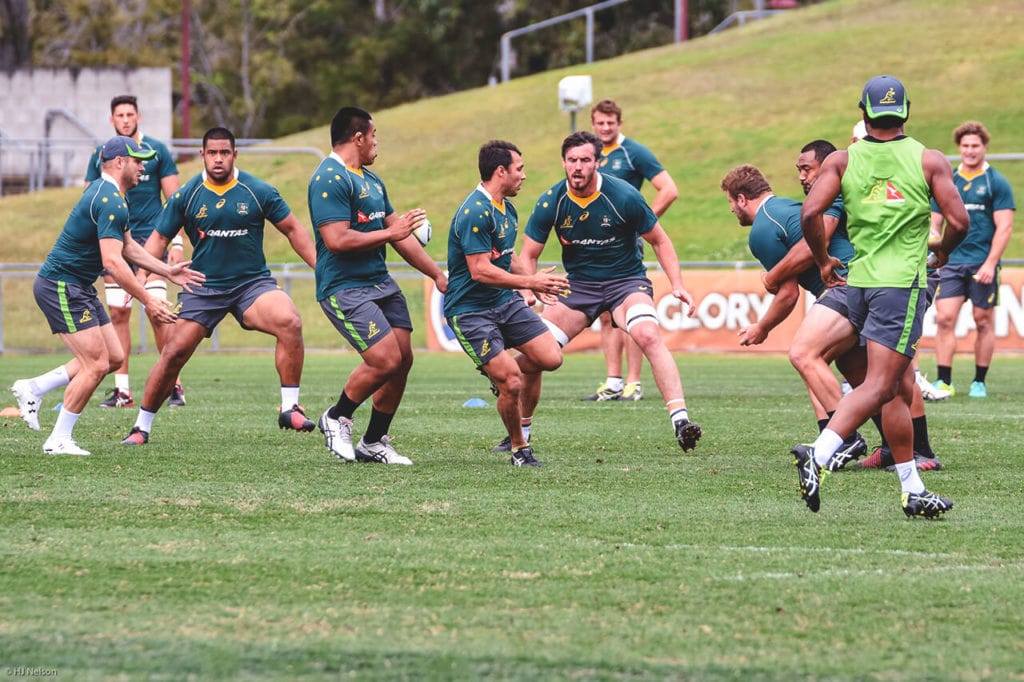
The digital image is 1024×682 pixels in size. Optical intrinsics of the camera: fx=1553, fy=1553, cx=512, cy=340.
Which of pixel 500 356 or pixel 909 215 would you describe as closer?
pixel 909 215

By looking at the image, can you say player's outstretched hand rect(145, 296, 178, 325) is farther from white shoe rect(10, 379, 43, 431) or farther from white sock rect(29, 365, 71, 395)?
white shoe rect(10, 379, 43, 431)

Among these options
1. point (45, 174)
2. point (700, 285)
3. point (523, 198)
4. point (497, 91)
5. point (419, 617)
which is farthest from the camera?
point (497, 91)

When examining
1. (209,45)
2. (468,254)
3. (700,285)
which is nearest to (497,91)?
(209,45)

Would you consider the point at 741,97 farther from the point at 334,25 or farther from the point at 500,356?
the point at 500,356

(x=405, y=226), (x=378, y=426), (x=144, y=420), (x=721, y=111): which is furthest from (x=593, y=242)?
(x=721, y=111)

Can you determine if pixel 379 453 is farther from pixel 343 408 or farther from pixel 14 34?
pixel 14 34

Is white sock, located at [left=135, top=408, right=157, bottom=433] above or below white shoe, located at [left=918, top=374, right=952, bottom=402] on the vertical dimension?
above

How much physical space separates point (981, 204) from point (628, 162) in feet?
10.7

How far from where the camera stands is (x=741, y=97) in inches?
1677

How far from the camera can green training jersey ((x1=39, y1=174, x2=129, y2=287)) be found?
9.47 m

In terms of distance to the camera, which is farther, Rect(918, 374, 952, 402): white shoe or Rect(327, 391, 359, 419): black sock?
Rect(918, 374, 952, 402): white shoe

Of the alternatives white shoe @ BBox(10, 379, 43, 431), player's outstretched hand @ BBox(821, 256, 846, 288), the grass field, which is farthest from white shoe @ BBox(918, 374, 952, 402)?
white shoe @ BBox(10, 379, 43, 431)

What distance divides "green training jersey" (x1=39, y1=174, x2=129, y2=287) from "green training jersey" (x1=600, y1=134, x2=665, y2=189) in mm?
5052

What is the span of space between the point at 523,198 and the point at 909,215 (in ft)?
96.1
